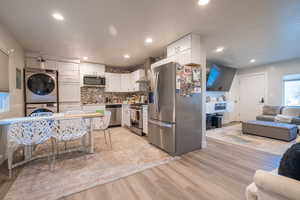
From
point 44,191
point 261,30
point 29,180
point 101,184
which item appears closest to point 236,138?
point 261,30

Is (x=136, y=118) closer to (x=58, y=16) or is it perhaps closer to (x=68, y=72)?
(x=68, y=72)

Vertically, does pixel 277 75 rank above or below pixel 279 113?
above

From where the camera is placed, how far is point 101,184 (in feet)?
5.77

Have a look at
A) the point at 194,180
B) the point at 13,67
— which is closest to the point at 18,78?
the point at 13,67

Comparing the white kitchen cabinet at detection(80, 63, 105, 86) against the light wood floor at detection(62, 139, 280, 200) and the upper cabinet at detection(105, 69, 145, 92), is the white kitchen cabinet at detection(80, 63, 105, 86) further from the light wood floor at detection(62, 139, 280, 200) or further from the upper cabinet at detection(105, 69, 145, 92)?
the light wood floor at detection(62, 139, 280, 200)

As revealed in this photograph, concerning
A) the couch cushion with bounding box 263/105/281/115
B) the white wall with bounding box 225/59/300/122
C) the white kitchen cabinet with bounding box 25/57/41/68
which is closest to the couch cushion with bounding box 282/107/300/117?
the couch cushion with bounding box 263/105/281/115

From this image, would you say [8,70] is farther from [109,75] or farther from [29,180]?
[109,75]

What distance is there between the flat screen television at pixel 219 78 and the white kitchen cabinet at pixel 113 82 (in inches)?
140

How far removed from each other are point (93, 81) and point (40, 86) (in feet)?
5.12

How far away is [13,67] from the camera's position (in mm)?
2809

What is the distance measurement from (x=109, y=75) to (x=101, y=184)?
419 centimetres

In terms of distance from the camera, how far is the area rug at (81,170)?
1641 millimetres

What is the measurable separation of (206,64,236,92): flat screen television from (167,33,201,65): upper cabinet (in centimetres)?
202

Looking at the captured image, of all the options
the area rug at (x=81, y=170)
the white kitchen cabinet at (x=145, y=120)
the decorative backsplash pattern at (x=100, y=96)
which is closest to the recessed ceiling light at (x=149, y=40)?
the white kitchen cabinet at (x=145, y=120)
